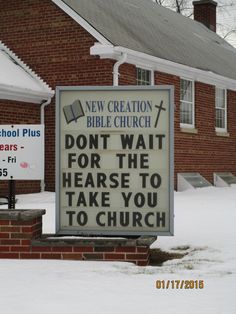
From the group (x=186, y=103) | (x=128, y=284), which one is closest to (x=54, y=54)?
(x=186, y=103)

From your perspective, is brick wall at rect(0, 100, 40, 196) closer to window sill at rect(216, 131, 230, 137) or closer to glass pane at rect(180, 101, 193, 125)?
glass pane at rect(180, 101, 193, 125)

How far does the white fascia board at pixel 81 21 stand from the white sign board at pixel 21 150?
28.3 feet

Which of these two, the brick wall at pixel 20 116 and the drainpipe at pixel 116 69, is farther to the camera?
the drainpipe at pixel 116 69

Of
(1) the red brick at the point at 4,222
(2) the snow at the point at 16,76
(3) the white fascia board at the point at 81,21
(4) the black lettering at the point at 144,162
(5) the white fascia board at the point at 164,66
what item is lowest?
(1) the red brick at the point at 4,222

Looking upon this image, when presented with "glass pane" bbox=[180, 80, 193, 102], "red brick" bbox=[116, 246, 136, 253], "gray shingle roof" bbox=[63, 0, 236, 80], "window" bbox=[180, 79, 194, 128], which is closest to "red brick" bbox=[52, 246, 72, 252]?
"red brick" bbox=[116, 246, 136, 253]

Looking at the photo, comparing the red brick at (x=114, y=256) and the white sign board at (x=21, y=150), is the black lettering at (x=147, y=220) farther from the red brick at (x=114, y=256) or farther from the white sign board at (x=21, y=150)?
the white sign board at (x=21, y=150)

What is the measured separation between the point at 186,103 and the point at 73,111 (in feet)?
44.6

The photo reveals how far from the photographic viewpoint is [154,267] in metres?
7.23

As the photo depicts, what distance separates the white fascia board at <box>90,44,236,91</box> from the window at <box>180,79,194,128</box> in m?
0.29

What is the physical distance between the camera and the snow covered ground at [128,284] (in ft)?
17.5

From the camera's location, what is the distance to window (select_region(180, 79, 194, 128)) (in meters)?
21.1

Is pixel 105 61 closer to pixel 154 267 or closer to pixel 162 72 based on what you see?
pixel 162 72
